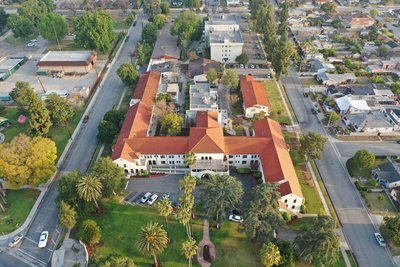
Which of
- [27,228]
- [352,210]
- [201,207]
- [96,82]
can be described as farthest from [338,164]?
[96,82]

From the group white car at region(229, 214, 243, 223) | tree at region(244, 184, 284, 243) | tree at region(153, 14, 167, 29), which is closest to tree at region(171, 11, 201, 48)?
tree at region(153, 14, 167, 29)

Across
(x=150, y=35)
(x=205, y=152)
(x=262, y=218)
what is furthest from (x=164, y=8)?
(x=262, y=218)

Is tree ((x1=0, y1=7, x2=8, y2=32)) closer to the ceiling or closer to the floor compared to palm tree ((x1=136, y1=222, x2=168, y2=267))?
closer to the floor

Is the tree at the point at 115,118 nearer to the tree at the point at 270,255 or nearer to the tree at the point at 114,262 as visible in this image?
the tree at the point at 114,262

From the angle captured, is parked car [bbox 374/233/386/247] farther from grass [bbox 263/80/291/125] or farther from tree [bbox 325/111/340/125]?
grass [bbox 263/80/291/125]

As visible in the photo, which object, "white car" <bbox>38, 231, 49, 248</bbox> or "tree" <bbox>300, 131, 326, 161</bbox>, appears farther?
"tree" <bbox>300, 131, 326, 161</bbox>

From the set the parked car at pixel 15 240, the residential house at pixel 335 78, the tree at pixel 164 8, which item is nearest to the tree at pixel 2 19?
the tree at pixel 164 8
